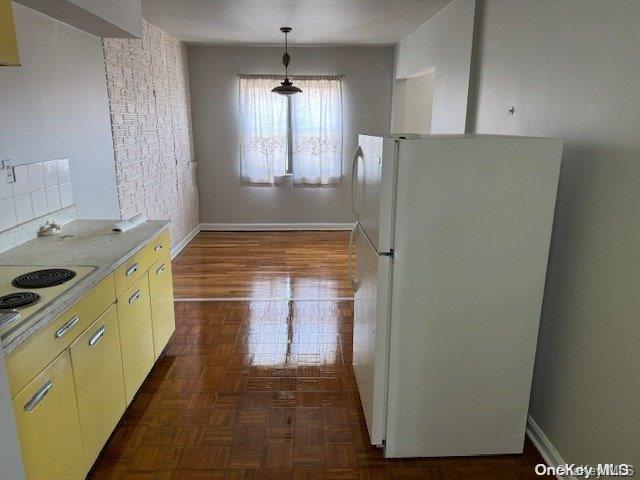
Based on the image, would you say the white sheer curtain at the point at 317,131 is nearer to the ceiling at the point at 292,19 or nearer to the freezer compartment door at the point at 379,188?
the ceiling at the point at 292,19

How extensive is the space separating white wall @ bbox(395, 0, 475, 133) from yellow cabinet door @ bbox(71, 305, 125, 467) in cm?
271

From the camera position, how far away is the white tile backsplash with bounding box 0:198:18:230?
236cm

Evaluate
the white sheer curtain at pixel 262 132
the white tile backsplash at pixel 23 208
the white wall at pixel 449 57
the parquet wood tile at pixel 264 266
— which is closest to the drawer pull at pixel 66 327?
the white tile backsplash at pixel 23 208

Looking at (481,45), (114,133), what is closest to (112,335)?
(114,133)

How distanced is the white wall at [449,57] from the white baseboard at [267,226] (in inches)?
108

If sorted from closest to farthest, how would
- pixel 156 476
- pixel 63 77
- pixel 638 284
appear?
pixel 638 284 < pixel 156 476 < pixel 63 77

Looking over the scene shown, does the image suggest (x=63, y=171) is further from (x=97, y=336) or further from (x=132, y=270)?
(x=97, y=336)

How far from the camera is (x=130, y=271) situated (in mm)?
2434

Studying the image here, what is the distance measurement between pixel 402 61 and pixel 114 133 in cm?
352

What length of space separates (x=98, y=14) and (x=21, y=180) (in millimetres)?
1059

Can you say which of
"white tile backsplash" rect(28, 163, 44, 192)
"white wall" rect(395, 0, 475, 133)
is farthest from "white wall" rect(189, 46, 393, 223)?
"white tile backsplash" rect(28, 163, 44, 192)

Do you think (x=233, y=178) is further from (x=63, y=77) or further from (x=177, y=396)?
(x=177, y=396)

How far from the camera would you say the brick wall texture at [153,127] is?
3867 mm

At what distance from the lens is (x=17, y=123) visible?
2.50 meters
